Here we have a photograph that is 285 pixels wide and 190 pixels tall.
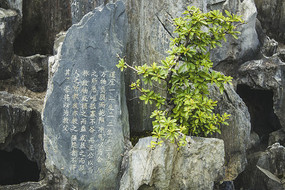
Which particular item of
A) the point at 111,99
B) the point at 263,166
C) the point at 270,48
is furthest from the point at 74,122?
the point at 270,48

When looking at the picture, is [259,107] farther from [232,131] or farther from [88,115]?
[88,115]

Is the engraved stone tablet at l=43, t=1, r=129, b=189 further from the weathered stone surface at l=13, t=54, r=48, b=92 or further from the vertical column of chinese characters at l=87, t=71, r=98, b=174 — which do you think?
the weathered stone surface at l=13, t=54, r=48, b=92

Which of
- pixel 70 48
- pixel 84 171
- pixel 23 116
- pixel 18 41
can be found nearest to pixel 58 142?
pixel 84 171

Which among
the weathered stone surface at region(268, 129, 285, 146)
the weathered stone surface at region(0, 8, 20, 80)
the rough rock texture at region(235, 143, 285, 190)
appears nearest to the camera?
the rough rock texture at region(235, 143, 285, 190)

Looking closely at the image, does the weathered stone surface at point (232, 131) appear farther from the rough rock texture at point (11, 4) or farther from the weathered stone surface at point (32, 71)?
the rough rock texture at point (11, 4)

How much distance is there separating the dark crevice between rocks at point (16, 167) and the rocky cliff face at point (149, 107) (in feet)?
0.07

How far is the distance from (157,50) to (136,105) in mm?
1021

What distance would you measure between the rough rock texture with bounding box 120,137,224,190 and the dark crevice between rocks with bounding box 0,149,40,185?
3.92 meters

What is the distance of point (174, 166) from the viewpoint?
551cm

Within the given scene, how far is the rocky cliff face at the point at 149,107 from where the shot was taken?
557 centimetres

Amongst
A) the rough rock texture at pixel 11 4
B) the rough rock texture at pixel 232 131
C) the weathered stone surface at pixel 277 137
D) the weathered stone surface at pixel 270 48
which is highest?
the rough rock texture at pixel 11 4

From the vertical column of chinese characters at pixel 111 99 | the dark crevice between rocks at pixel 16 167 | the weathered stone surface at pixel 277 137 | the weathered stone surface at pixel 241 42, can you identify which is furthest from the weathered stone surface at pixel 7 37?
the weathered stone surface at pixel 277 137

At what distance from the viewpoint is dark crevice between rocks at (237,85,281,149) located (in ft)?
32.1

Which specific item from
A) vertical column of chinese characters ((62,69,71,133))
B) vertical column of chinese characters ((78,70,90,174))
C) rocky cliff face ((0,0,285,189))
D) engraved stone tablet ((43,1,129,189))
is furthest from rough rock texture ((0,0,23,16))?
vertical column of chinese characters ((78,70,90,174))
